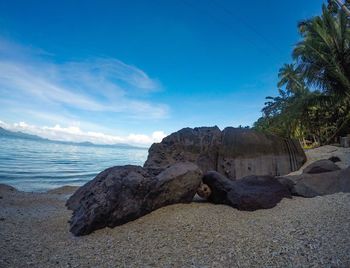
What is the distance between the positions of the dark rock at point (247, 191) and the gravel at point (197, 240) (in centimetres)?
20

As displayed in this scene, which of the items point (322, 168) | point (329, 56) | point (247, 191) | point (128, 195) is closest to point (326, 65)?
point (329, 56)

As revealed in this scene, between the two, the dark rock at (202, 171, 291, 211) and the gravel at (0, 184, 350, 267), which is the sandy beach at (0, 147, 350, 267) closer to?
the gravel at (0, 184, 350, 267)

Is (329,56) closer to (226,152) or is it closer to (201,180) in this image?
(226,152)

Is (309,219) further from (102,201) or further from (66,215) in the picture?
(66,215)

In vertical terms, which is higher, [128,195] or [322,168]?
[322,168]

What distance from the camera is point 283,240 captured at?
289 cm

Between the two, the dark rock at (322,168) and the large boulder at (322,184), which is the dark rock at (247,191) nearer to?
the large boulder at (322,184)

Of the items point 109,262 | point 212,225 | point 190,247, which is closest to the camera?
point 109,262

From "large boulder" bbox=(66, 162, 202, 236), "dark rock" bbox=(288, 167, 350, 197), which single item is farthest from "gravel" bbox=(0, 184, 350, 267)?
"dark rock" bbox=(288, 167, 350, 197)

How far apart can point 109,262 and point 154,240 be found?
0.69 metres

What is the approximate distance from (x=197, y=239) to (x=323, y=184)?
3.81 meters

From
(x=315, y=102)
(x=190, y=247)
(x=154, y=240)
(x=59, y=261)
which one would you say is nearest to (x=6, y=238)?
(x=59, y=261)

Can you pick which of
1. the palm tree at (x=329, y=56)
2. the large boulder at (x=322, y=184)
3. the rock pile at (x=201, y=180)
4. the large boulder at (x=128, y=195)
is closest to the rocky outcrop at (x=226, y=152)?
the rock pile at (x=201, y=180)

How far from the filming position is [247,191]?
473 cm
